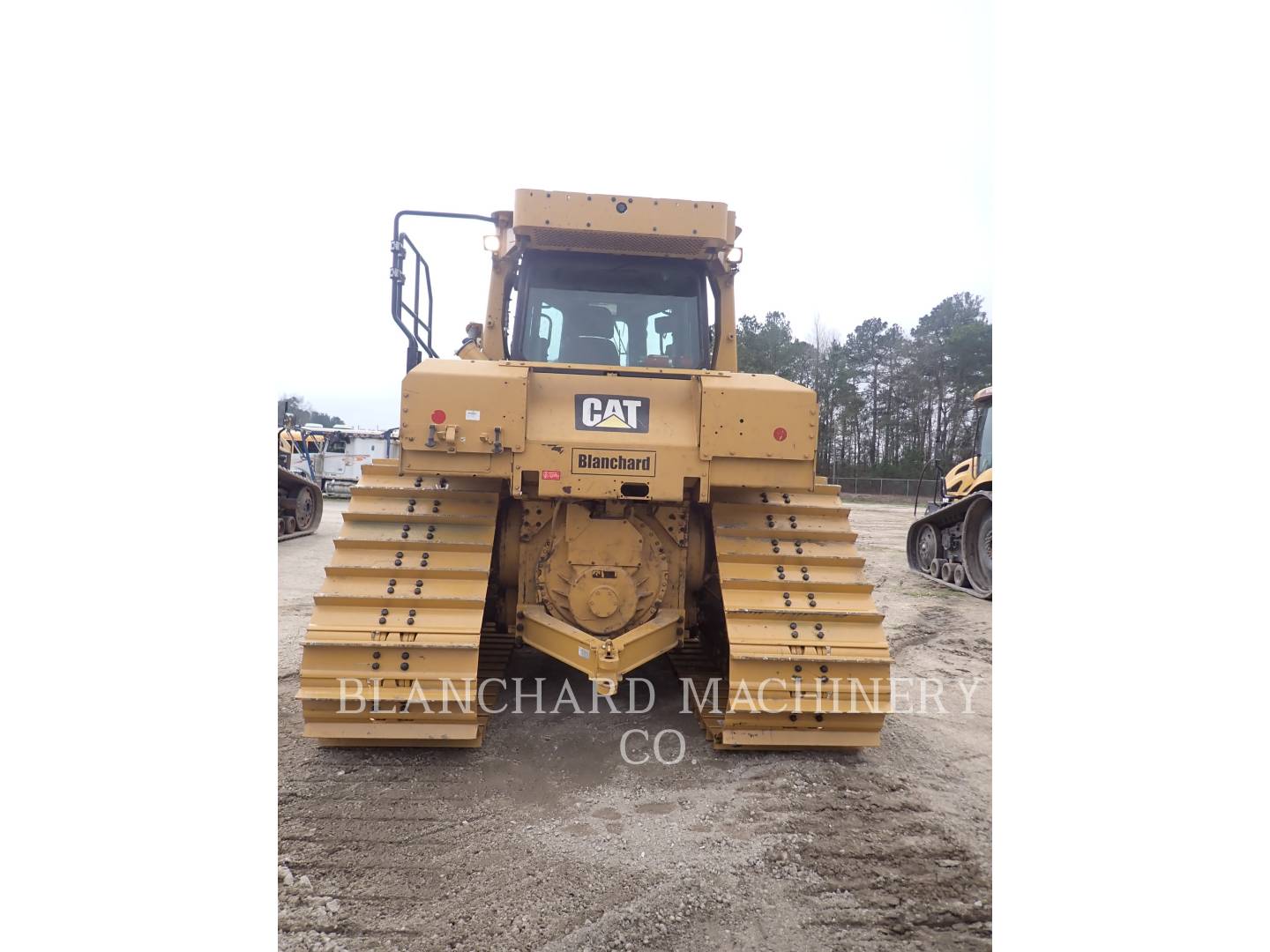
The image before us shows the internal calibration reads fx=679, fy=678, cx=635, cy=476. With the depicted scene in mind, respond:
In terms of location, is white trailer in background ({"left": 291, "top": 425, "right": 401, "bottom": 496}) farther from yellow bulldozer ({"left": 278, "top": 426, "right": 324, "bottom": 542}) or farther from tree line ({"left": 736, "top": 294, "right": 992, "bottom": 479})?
tree line ({"left": 736, "top": 294, "right": 992, "bottom": 479})

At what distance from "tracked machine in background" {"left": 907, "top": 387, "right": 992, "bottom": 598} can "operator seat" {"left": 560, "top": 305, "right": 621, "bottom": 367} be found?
678cm

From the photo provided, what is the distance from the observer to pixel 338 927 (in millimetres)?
2357

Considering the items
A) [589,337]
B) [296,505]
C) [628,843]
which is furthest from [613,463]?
[296,505]

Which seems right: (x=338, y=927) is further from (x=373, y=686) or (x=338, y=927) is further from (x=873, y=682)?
(x=873, y=682)

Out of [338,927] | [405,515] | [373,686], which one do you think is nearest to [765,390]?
[405,515]

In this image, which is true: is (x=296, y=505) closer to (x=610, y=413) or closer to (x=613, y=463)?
(x=610, y=413)

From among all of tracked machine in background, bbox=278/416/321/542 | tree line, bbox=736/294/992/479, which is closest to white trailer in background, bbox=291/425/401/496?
tracked machine in background, bbox=278/416/321/542

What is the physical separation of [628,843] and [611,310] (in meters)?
3.09

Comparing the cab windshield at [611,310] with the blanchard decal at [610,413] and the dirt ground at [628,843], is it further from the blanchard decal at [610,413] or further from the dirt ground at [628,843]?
the dirt ground at [628,843]

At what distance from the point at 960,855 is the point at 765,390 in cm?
226

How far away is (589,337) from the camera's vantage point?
14.6 ft

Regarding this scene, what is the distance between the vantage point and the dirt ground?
238 cm

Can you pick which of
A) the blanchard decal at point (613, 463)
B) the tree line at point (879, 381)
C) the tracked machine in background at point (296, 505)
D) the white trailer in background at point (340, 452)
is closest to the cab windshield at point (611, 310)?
the blanchard decal at point (613, 463)

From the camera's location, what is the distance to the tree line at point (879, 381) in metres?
29.6
